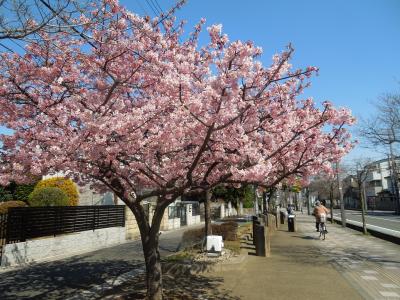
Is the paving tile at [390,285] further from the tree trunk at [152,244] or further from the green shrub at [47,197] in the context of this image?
the green shrub at [47,197]

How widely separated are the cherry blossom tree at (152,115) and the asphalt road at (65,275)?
2809 millimetres

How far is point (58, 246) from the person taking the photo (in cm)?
1334

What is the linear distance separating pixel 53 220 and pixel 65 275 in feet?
14.4

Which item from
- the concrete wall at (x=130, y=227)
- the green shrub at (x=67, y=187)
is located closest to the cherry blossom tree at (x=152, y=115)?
the concrete wall at (x=130, y=227)

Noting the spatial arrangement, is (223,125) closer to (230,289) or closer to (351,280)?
(230,289)

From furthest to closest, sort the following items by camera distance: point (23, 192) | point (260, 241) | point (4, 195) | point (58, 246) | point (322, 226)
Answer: point (23, 192) < point (4, 195) < point (322, 226) < point (58, 246) < point (260, 241)

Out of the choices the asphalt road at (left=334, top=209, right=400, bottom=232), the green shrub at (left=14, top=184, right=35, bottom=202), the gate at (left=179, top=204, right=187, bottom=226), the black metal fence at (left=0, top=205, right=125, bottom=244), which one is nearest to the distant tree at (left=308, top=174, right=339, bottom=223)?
the asphalt road at (left=334, top=209, right=400, bottom=232)

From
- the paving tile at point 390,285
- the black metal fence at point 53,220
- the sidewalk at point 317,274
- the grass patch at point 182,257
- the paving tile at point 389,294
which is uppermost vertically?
the black metal fence at point 53,220

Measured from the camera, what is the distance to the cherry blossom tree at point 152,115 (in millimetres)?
5191

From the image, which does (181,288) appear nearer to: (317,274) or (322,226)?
(317,274)

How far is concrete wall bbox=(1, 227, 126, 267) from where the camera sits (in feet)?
36.3

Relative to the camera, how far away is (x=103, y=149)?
5.28 meters

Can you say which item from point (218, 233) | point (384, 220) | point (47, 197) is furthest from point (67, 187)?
point (384, 220)

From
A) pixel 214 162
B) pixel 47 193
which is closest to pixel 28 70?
pixel 214 162
